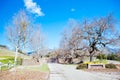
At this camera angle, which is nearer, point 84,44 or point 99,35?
point 99,35

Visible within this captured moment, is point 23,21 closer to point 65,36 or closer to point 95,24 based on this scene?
point 95,24

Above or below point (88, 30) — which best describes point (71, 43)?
below

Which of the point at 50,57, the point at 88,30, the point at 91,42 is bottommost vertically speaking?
the point at 50,57

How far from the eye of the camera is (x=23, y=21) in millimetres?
18250

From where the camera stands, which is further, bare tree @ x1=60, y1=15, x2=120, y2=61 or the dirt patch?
bare tree @ x1=60, y1=15, x2=120, y2=61

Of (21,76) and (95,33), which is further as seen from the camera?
(95,33)

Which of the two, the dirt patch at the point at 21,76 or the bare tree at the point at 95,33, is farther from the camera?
the bare tree at the point at 95,33

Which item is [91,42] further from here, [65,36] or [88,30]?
[65,36]

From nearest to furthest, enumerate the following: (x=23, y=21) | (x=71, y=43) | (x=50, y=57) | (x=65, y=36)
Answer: (x=23, y=21) → (x=71, y=43) → (x=65, y=36) → (x=50, y=57)

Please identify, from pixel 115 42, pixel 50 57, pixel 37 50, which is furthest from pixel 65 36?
pixel 50 57

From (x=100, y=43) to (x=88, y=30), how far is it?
4169 millimetres

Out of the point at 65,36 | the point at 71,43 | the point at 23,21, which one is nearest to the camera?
the point at 23,21

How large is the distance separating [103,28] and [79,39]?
19.2 feet

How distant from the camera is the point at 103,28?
36.4 metres
